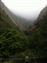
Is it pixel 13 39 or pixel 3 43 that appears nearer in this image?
pixel 3 43

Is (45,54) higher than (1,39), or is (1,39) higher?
(1,39)

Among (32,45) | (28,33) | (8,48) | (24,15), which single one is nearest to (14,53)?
(8,48)

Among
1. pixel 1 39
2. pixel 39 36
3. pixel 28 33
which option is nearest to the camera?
pixel 39 36

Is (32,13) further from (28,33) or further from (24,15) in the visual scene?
Answer: (28,33)

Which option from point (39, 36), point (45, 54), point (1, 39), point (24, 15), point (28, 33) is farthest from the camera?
point (24, 15)

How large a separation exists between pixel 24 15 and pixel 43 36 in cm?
1653

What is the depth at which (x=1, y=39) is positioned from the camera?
10.2 m

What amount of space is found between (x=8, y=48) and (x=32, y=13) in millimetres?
16662

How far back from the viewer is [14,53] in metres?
9.45

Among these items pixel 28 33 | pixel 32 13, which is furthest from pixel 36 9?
pixel 28 33

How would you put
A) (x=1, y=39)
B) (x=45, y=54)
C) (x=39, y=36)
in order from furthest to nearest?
(x=1, y=39) → (x=39, y=36) → (x=45, y=54)

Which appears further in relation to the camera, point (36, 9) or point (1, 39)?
point (36, 9)

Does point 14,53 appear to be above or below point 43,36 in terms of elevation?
below

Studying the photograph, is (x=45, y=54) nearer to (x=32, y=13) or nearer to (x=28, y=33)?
(x=28, y=33)
